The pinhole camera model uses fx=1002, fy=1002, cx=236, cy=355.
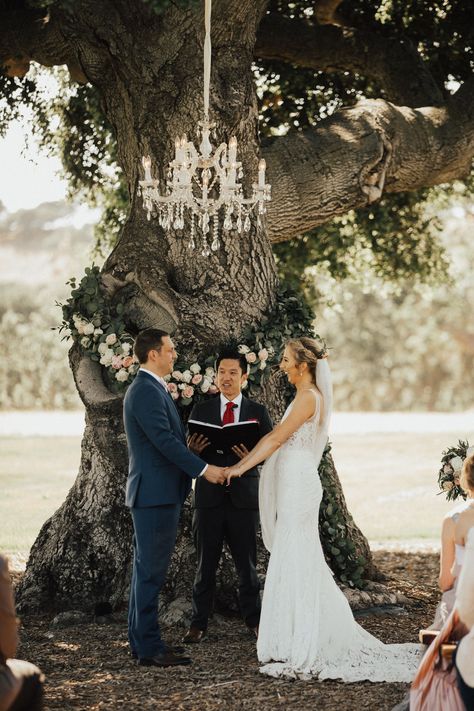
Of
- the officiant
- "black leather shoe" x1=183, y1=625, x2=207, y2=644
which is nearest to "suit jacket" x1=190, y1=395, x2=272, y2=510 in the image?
the officiant

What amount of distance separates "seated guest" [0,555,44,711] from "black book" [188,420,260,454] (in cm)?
290

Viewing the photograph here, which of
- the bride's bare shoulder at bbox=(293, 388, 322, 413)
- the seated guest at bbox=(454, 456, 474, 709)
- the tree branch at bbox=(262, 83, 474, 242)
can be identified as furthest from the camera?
the tree branch at bbox=(262, 83, 474, 242)

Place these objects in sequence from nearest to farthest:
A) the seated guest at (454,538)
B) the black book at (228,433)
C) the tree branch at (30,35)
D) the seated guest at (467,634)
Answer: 1. the seated guest at (467,634)
2. the seated guest at (454,538)
3. the black book at (228,433)
4. the tree branch at (30,35)

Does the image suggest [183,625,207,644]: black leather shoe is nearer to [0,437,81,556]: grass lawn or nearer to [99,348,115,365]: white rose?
[99,348,115,365]: white rose

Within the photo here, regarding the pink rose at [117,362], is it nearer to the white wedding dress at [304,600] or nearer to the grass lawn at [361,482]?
the white wedding dress at [304,600]

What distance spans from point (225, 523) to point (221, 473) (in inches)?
22.6

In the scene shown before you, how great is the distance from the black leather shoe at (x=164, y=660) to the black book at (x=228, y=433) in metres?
1.45

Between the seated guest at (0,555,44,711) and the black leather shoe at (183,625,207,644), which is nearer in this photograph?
the seated guest at (0,555,44,711)

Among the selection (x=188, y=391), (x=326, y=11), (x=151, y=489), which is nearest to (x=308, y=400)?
(x=151, y=489)

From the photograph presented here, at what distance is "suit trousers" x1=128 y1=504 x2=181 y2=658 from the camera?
649 cm

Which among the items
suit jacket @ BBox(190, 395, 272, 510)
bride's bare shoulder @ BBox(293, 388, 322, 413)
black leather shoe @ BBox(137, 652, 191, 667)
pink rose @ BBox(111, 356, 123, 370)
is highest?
pink rose @ BBox(111, 356, 123, 370)

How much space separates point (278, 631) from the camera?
21.6ft

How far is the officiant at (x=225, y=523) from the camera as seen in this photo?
7.15 m

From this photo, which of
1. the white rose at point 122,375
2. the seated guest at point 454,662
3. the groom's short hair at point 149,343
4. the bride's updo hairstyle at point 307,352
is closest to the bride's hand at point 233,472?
the bride's updo hairstyle at point 307,352
